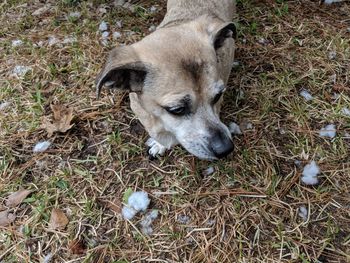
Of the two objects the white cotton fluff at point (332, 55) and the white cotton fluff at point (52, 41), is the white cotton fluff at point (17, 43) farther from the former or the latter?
the white cotton fluff at point (332, 55)

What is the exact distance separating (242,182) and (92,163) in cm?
135

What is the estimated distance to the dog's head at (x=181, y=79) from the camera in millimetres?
2725

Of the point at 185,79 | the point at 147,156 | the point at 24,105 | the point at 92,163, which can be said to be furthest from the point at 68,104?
the point at 185,79

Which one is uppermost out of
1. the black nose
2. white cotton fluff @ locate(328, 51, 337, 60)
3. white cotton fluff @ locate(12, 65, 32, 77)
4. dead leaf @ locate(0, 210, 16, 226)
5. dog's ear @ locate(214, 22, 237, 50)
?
dog's ear @ locate(214, 22, 237, 50)

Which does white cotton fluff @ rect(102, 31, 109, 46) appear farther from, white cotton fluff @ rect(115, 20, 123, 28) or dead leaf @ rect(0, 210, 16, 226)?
dead leaf @ rect(0, 210, 16, 226)

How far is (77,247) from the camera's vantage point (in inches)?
122

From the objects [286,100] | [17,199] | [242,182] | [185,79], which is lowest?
[17,199]

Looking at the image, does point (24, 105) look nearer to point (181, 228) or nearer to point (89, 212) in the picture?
point (89, 212)

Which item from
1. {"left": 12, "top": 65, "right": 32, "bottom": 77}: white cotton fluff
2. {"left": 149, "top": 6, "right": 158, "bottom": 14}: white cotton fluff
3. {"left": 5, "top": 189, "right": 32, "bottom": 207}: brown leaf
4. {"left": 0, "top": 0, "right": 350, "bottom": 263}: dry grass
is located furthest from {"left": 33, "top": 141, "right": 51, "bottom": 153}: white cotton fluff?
{"left": 149, "top": 6, "right": 158, "bottom": 14}: white cotton fluff

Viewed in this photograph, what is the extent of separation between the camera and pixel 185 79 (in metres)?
2.73

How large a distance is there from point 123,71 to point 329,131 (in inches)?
80.8

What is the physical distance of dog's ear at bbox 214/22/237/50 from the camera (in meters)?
2.94

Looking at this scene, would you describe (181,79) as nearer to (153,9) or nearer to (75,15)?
(153,9)

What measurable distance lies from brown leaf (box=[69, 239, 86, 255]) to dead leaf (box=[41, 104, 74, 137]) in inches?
43.5
